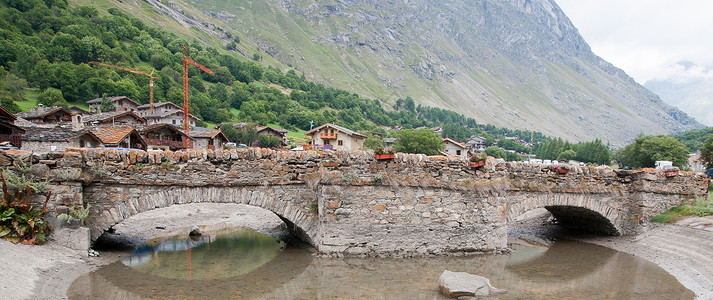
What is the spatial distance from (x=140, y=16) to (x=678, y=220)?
185960 millimetres

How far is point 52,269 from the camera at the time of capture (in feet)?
27.8

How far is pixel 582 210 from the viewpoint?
615 inches

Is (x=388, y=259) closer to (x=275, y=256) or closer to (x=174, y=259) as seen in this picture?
(x=275, y=256)

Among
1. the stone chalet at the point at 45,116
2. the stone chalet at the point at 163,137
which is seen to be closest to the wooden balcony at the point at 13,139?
the stone chalet at the point at 163,137

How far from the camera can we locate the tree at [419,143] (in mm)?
75125

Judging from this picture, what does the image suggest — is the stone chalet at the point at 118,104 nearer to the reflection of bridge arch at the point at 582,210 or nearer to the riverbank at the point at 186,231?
the riverbank at the point at 186,231

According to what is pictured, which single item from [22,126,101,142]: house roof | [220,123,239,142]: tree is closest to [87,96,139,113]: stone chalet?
[220,123,239,142]: tree

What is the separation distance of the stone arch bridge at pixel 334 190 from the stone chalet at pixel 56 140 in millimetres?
24977

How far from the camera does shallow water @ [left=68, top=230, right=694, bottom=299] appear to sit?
8938 millimetres

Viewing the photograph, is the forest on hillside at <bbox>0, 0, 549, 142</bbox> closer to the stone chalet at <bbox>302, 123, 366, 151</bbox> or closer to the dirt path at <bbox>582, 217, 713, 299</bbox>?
the stone chalet at <bbox>302, 123, 366, 151</bbox>

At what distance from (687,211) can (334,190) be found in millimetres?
14809

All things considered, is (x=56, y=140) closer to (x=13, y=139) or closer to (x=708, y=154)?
(x=13, y=139)

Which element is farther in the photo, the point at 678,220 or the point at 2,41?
the point at 2,41

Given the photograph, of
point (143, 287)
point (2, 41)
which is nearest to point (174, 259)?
point (143, 287)
